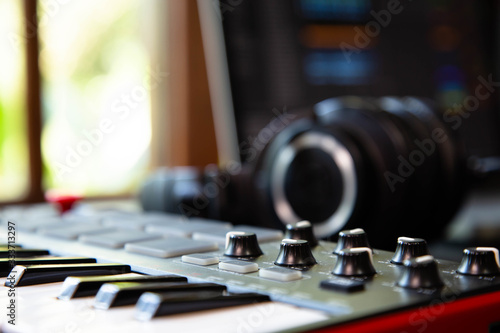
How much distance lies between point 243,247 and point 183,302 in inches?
5.6

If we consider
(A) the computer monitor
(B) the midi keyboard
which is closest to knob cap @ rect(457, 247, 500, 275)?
(B) the midi keyboard

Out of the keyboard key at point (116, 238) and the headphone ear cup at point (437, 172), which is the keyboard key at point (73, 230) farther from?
the headphone ear cup at point (437, 172)

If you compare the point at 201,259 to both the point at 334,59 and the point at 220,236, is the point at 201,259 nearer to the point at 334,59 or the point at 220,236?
the point at 220,236

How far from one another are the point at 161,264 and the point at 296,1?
0.99m

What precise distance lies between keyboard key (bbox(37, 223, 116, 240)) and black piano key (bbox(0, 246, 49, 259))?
5 cm

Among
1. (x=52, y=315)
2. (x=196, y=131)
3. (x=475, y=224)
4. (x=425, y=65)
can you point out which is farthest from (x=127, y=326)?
(x=196, y=131)

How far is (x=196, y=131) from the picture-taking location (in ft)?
7.88

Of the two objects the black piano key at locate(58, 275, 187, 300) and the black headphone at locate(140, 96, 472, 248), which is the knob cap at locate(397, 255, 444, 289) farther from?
the black headphone at locate(140, 96, 472, 248)

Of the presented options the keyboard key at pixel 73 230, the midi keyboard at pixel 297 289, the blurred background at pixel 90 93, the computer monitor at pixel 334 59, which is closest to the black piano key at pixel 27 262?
the midi keyboard at pixel 297 289

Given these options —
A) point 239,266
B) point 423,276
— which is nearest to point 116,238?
point 239,266

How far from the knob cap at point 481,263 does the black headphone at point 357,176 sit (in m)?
0.37

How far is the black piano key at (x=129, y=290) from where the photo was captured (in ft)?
1.24

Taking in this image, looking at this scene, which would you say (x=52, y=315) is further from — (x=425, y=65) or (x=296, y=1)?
(x=425, y=65)

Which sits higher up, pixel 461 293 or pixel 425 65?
pixel 425 65
